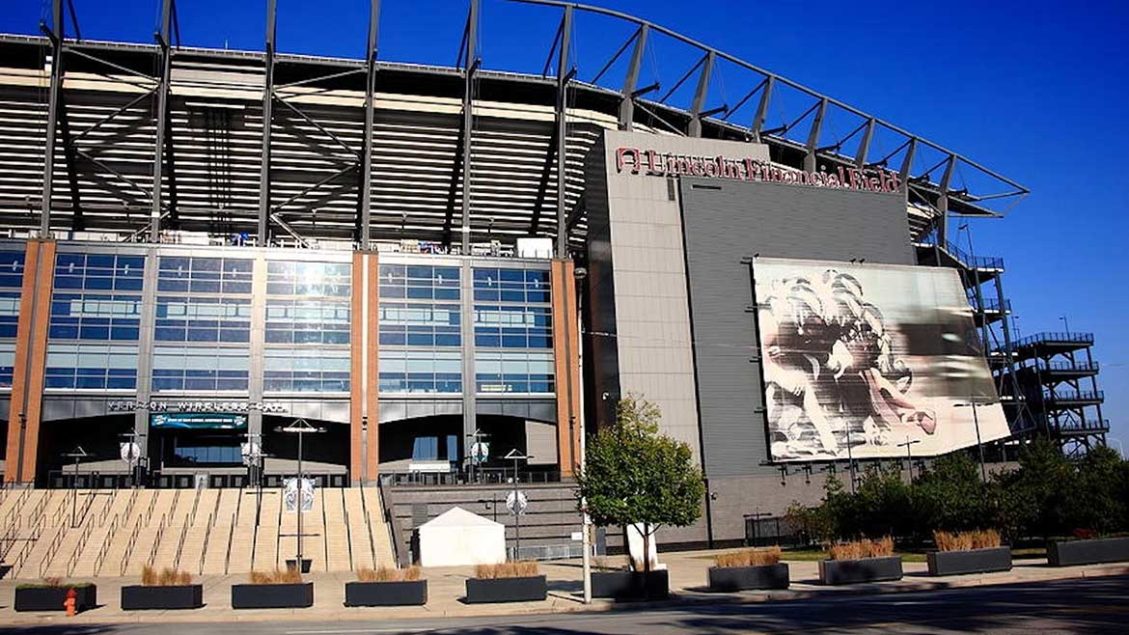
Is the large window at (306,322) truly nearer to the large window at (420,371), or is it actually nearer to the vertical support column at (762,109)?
the large window at (420,371)

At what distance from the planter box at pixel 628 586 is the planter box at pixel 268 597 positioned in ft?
28.9

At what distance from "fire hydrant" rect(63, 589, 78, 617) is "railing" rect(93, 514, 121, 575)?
721 inches

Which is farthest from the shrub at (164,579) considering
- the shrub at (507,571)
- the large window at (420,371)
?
the large window at (420,371)

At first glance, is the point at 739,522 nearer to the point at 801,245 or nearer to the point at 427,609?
the point at 801,245

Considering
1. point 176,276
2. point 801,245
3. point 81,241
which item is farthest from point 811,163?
point 81,241

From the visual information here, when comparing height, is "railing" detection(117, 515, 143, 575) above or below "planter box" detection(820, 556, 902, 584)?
above

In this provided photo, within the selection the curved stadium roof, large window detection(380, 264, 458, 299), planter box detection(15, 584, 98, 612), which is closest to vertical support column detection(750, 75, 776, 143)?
the curved stadium roof

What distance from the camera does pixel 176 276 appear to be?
63.1 metres

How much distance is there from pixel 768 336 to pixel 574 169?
71.9ft

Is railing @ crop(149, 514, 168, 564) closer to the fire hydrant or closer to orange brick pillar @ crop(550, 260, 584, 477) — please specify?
the fire hydrant

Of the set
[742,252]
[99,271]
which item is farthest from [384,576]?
[742,252]

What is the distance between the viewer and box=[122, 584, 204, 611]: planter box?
26.5m

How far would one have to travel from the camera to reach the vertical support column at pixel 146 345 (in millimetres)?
59906

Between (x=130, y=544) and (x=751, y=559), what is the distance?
33.0 metres
